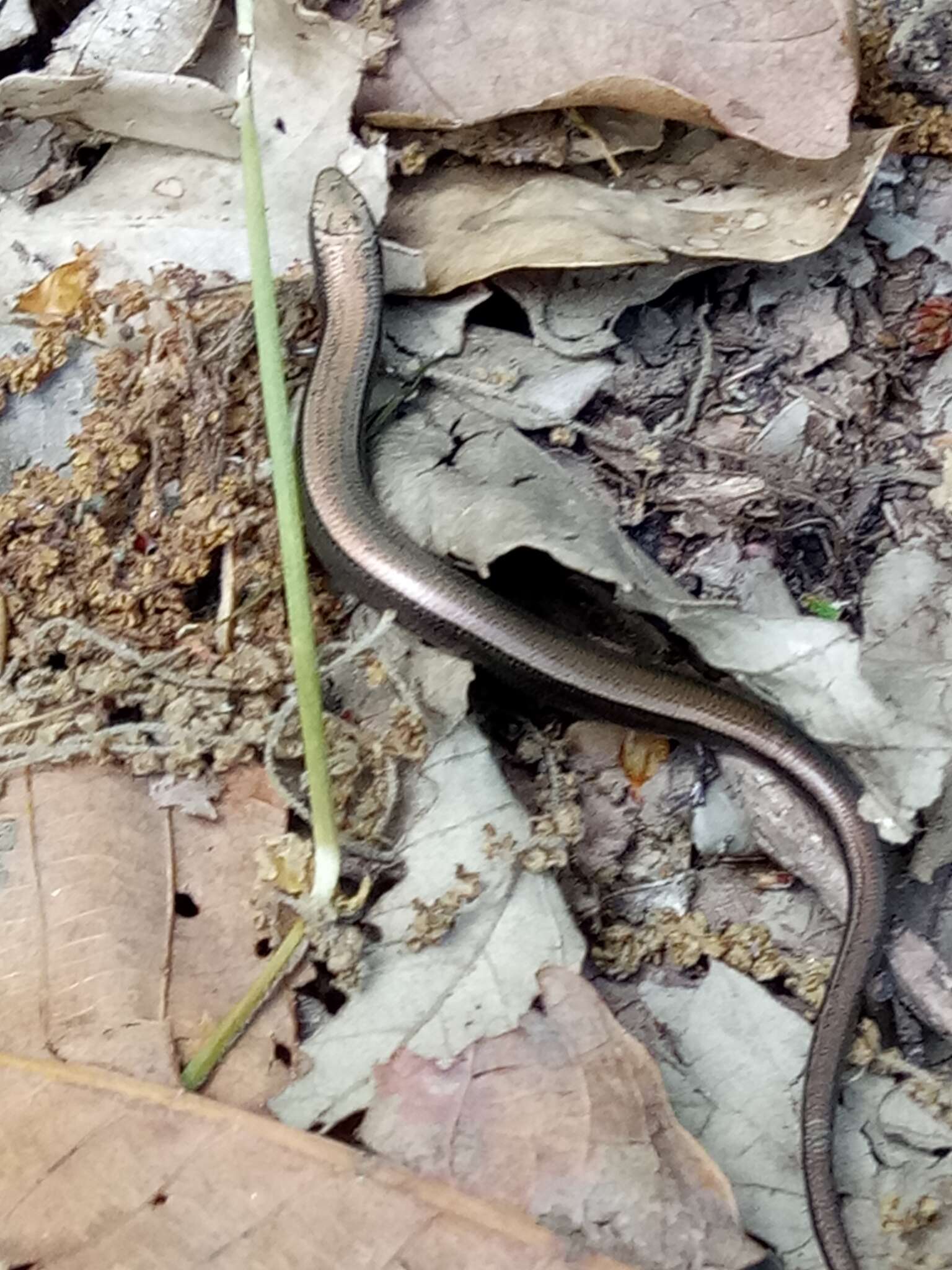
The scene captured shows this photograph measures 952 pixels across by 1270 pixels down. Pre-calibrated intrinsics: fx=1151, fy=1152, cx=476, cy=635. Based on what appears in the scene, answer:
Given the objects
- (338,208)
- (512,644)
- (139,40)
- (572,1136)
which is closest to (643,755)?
(512,644)

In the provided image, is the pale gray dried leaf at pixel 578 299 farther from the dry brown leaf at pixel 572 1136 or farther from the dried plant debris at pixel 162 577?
the dry brown leaf at pixel 572 1136

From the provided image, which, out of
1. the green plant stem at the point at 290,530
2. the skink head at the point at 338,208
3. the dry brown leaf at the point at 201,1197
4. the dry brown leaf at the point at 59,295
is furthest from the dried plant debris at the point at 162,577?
the dry brown leaf at the point at 201,1197

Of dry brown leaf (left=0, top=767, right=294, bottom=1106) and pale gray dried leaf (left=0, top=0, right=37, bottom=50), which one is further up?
pale gray dried leaf (left=0, top=0, right=37, bottom=50)

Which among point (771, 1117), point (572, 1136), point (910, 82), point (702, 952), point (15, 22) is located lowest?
point (771, 1117)

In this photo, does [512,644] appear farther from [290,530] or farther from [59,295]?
[59,295]

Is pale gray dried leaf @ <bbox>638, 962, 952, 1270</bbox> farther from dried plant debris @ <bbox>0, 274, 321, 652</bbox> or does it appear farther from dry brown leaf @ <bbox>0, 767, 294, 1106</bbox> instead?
dried plant debris @ <bbox>0, 274, 321, 652</bbox>

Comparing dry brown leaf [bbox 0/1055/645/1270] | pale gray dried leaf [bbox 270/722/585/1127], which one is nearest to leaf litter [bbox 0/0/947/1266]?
pale gray dried leaf [bbox 270/722/585/1127]
